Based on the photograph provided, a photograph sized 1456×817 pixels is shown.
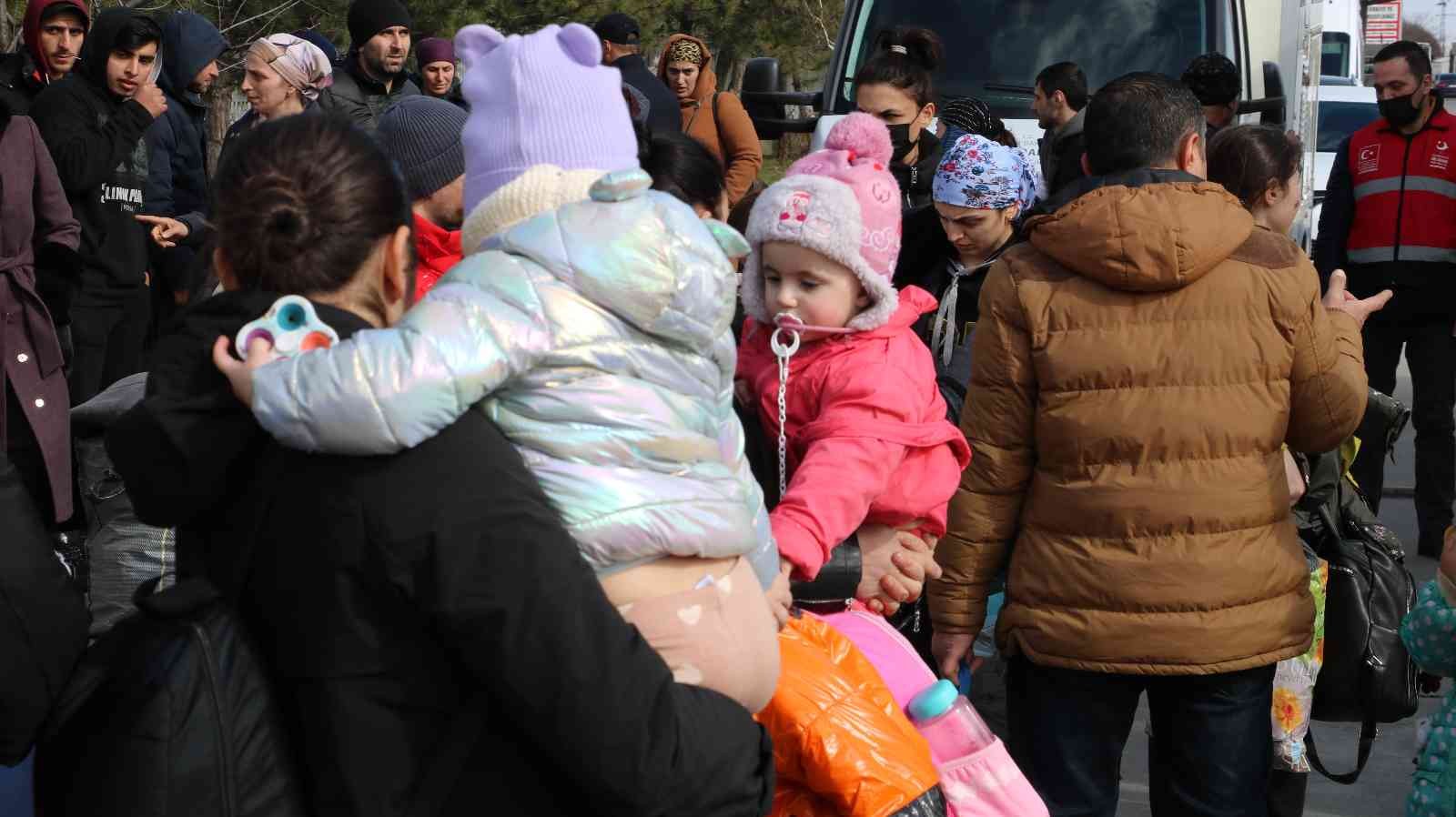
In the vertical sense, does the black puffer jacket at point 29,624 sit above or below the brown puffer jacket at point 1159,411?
above

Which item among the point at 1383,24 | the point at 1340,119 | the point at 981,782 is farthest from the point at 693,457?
the point at 1383,24

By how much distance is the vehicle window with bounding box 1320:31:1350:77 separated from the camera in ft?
A: 76.8

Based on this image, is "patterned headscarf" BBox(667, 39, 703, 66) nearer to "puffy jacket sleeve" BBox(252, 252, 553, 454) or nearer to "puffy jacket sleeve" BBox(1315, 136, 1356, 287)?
"puffy jacket sleeve" BBox(1315, 136, 1356, 287)

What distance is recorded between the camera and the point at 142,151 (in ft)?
22.9

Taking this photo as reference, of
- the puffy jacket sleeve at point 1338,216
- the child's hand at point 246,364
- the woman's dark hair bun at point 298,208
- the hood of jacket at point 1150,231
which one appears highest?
the woman's dark hair bun at point 298,208

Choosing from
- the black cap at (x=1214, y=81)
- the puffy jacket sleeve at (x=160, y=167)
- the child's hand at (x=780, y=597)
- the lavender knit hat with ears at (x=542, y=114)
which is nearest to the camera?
the lavender knit hat with ears at (x=542, y=114)

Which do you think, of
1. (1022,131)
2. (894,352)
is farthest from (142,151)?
(894,352)

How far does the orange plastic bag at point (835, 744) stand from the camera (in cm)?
225

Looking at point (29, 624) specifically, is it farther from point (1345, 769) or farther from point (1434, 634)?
point (1345, 769)

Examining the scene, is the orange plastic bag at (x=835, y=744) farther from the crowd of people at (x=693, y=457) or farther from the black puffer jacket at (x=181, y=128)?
the black puffer jacket at (x=181, y=128)

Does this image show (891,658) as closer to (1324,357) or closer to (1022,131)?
(1324,357)

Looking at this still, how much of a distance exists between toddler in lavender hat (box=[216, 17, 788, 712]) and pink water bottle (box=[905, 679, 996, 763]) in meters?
0.69

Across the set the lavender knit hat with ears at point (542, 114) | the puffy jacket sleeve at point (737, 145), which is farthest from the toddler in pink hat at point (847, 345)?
the puffy jacket sleeve at point (737, 145)

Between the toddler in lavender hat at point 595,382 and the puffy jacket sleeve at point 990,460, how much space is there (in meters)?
1.34
